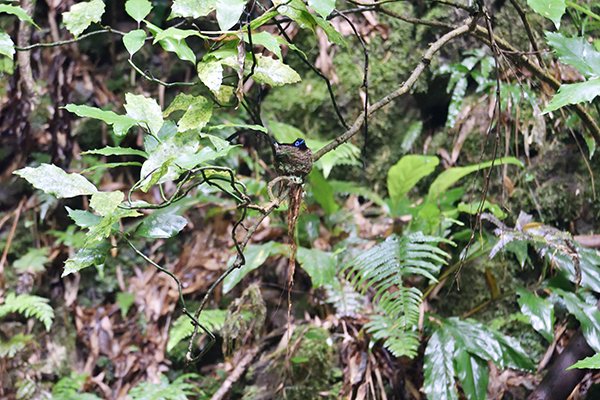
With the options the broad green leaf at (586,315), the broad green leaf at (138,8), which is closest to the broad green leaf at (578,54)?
the broad green leaf at (586,315)

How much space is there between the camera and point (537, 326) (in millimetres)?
1994

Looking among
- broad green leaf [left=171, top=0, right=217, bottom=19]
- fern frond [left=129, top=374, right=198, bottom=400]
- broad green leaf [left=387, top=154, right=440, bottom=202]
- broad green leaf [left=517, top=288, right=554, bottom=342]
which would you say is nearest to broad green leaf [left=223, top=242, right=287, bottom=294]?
fern frond [left=129, top=374, right=198, bottom=400]

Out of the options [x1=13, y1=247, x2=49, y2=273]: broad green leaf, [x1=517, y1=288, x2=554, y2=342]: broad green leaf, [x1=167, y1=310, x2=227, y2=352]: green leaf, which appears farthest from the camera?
[x1=13, y1=247, x2=49, y2=273]: broad green leaf

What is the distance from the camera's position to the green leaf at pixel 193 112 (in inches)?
45.1

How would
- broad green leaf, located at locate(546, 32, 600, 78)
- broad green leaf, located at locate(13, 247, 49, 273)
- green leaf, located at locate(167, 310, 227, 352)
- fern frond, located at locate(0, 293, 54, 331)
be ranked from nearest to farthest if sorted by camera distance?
broad green leaf, located at locate(546, 32, 600, 78), green leaf, located at locate(167, 310, 227, 352), fern frond, located at locate(0, 293, 54, 331), broad green leaf, located at locate(13, 247, 49, 273)

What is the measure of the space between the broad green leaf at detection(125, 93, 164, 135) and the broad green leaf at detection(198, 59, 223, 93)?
0.12 meters

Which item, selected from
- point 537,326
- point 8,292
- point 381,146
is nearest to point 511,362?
point 537,326

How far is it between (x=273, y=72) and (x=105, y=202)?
17.8 inches

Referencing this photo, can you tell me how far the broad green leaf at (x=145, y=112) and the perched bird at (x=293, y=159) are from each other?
27cm

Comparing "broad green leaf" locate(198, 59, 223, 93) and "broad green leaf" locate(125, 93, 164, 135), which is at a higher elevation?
"broad green leaf" locate(198, 59, 223, 93)

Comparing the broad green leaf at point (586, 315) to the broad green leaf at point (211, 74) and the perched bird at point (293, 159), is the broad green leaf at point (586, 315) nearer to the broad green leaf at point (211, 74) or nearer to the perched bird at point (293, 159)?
the perched bird at point (293, 159)

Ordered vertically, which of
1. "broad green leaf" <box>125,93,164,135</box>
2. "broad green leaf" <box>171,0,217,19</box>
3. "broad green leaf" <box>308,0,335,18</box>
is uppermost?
"broad green leaf" <box>308,0,335,18</box>

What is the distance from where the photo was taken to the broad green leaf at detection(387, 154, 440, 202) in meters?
2.40

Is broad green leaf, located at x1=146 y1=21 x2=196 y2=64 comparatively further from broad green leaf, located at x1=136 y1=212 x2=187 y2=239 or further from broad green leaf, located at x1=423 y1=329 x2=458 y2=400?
broad green leaf, located at x1=423 y1=329 x2=458 y2=400
